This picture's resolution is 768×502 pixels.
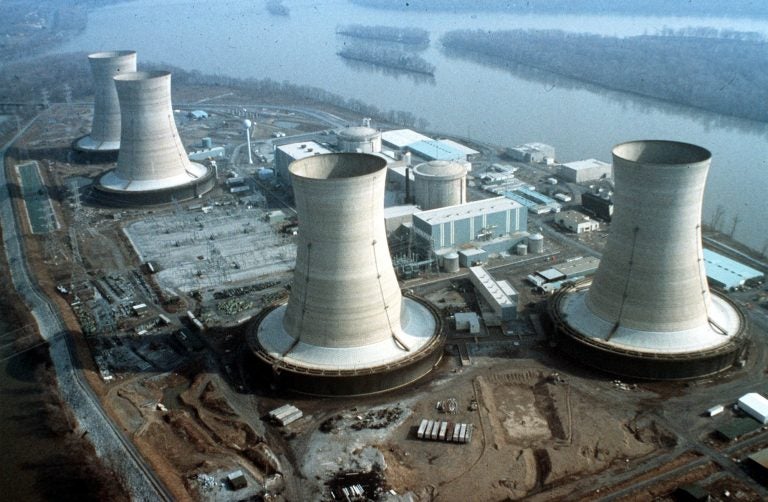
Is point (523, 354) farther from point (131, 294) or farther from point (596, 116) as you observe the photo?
point (596, 116)

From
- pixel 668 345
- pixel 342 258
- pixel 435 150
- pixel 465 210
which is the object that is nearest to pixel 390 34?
pixel 435 150

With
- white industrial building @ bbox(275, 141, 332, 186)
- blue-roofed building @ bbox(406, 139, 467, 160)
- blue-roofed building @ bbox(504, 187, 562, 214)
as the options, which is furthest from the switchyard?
blue-roofed building @ bbox(406, 139, 467, 160)

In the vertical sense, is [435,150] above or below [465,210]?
below

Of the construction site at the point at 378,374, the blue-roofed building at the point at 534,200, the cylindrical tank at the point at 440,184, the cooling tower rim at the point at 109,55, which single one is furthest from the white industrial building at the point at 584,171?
the cooling tower rim at the point at 109,55

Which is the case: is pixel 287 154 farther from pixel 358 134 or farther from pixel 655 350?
pixel 655 350

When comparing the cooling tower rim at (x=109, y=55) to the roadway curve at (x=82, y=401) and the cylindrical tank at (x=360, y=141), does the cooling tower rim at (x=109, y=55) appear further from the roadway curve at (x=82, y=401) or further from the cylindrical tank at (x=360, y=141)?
the roadway curve at (x=82, y=401)

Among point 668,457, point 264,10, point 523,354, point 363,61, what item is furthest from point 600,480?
point 264,10
